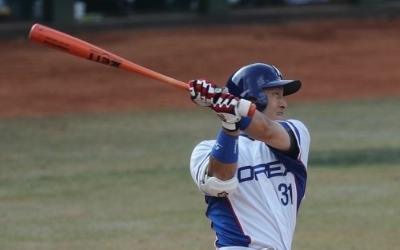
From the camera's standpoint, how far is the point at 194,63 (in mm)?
20703

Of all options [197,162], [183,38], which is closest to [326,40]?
[183,38]

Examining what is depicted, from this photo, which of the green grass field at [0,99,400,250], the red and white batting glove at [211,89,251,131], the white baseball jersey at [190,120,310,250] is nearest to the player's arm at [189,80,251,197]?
the red and white batting glove at [211,89,251,131]

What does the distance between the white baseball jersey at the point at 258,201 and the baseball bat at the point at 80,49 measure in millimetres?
405

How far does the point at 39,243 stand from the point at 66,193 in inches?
84.4

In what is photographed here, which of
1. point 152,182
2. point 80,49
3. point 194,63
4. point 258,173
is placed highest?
point 80,49

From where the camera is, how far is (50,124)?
15492 mm

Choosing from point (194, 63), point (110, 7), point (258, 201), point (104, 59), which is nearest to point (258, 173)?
point (258, 201)

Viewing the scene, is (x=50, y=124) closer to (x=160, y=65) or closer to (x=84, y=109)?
(x=84, y=109)

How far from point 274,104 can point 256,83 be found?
0.44 ft

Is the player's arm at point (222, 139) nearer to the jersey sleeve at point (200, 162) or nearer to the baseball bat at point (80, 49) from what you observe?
the jersey sleeve at point (200, 162)

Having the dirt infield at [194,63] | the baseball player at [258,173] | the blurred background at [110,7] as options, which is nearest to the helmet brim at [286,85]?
the baseball player at [258,173]

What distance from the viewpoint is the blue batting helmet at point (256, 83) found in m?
4.93

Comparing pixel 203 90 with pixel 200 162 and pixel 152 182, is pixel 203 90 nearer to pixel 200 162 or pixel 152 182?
pixel 200 162

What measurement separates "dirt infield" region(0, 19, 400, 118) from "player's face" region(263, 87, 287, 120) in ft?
38.7
